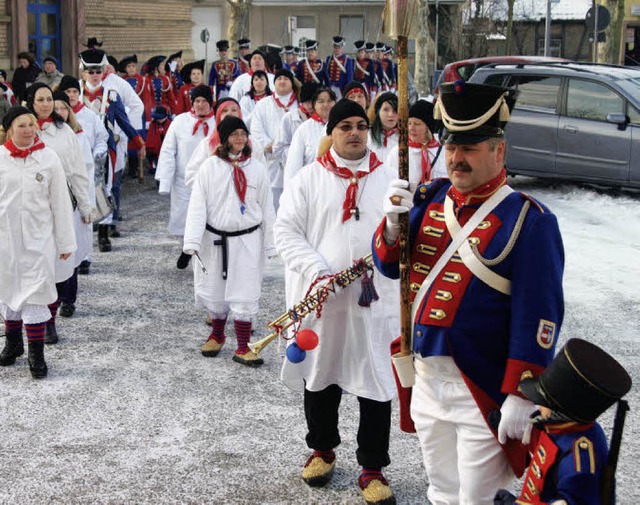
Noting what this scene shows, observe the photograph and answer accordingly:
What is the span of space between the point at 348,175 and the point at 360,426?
1292 mm

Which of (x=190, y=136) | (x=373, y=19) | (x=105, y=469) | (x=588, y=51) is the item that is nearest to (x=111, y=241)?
(x=190, y=136)

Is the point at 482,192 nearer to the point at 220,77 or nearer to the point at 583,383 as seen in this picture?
the point at 583,383

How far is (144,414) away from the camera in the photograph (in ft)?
21.2

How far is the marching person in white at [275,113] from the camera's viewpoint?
40.0 ft

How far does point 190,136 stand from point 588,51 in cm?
3951

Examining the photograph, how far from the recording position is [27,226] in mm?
7219

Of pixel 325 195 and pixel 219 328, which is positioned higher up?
pixel 325 195

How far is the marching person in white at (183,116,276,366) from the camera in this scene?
7.67 metres

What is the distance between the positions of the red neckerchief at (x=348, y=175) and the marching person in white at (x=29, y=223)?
100 inches

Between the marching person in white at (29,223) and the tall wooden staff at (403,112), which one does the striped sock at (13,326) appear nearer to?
the marching person in white at (29,223)

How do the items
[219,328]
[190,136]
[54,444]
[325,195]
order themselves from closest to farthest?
[325,195] → [54,444] → [219,328] → [190,136]

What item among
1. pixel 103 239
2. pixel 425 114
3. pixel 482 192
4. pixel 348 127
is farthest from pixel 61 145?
pixel 482 192

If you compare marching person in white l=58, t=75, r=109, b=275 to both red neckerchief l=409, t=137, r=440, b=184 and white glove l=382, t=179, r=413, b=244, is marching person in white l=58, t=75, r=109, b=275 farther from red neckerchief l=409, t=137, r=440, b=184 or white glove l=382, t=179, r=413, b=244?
white glove l=382, t=179, r=413, b=244

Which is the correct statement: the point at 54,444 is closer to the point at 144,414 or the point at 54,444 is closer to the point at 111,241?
the point at 144,414
